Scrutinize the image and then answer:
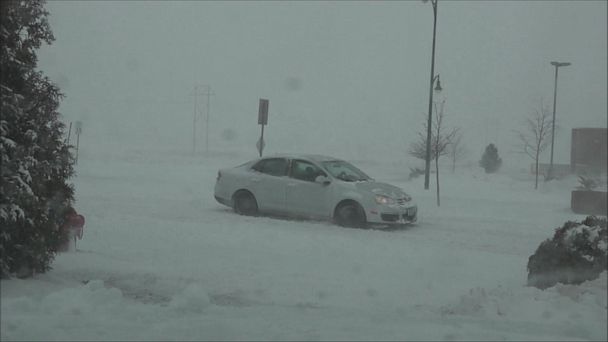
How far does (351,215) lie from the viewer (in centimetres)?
1241

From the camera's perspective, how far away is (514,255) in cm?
1004

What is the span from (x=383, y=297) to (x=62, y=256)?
3954 mm

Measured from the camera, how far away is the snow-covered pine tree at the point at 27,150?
6.12m

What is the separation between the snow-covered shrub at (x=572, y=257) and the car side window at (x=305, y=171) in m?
6.58

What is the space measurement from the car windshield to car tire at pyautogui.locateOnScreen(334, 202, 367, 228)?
0.67m

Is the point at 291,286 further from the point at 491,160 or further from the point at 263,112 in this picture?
the point at 491,160

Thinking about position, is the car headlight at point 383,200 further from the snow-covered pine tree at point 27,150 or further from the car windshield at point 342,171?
the snow-covered pine tree at point 27,150

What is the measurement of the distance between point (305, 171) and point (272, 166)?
0.83 metres

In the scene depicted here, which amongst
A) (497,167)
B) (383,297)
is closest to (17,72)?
(383,297)

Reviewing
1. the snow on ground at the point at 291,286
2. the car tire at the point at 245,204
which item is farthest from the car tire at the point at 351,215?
the car tire at the point at 245,204

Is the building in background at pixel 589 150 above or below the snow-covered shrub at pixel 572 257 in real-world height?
above

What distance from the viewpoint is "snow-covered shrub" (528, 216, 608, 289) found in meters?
6.32

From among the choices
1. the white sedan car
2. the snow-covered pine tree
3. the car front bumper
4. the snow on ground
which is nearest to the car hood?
the white sedan car

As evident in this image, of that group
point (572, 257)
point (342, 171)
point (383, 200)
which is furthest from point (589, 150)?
point (572, 257)
